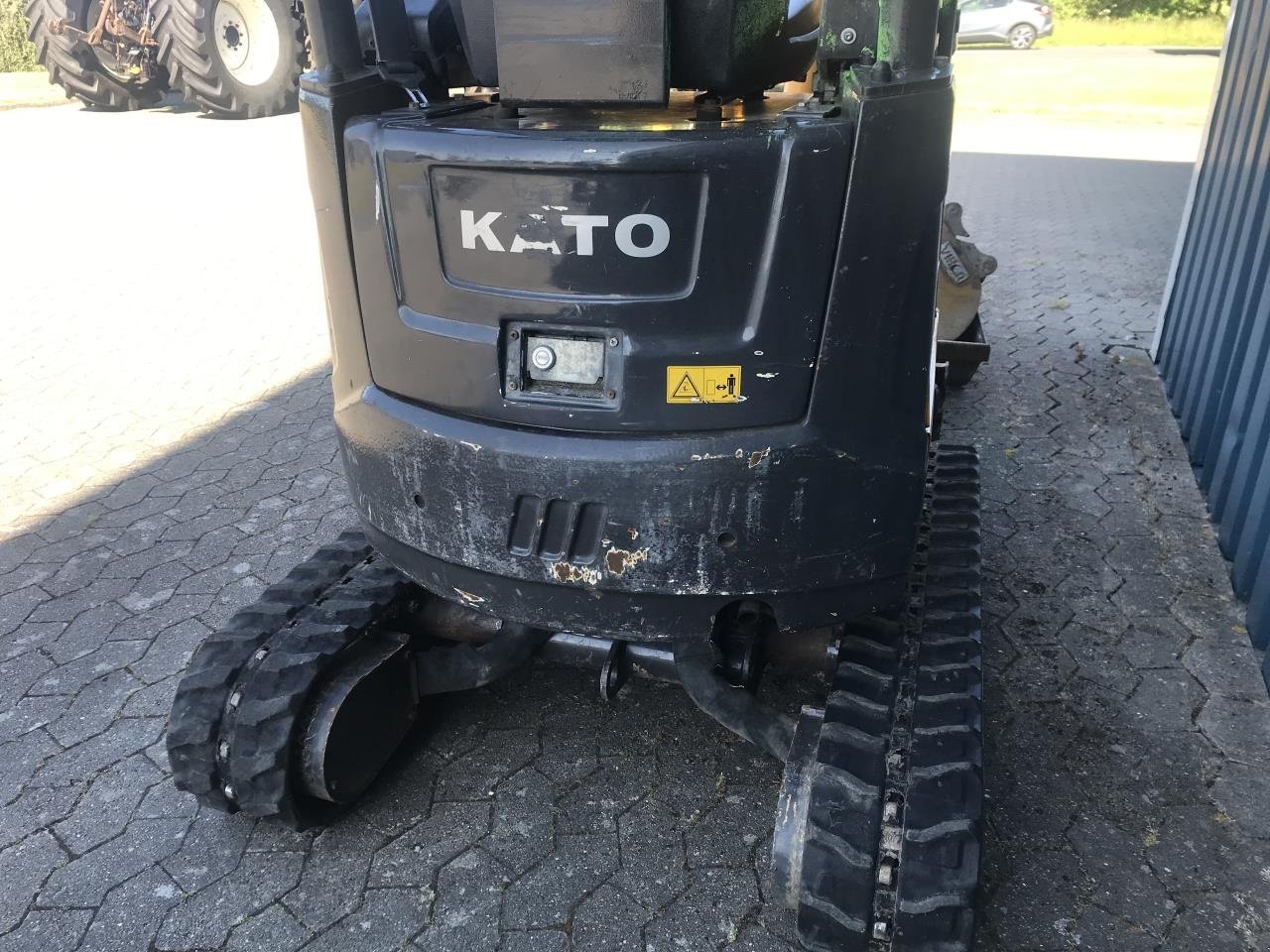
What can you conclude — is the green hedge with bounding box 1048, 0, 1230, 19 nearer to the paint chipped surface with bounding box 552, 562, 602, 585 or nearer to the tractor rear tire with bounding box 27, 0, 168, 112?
the tractor rear tire with bounding box 27, 0, 168, 112

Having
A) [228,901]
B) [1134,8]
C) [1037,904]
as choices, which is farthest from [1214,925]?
[1134,8]

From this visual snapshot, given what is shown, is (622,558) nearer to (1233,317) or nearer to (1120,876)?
(1120,876)

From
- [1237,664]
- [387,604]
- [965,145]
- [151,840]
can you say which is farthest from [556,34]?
[965,145]

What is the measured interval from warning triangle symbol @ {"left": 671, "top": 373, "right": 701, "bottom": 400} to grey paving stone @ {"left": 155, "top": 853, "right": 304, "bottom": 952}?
152cm

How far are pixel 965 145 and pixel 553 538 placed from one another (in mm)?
12431

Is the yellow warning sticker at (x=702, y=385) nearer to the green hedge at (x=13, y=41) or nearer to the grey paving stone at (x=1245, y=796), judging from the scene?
the grey paving stone at (x=1245, y=796)

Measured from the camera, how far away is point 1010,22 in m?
24.8

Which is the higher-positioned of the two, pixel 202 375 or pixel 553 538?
pixel 553 538

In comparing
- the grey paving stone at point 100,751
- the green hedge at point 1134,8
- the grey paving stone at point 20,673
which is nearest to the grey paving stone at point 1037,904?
the grey paving stone at point 100,751

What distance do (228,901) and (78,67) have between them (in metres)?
14.4

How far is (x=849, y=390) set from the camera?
2.02 m

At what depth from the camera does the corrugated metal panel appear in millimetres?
3613

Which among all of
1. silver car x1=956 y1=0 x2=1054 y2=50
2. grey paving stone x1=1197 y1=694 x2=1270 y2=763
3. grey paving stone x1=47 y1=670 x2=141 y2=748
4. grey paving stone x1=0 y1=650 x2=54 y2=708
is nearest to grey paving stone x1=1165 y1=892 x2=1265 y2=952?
grey paving stone x1=1197 y1=694 x2=1270 y2=763

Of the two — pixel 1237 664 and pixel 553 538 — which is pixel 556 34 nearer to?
pixel 553 538
